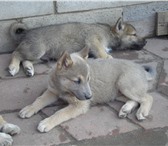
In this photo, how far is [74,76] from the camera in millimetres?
3988

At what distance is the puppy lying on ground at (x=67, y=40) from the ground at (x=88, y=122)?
14.2 inches

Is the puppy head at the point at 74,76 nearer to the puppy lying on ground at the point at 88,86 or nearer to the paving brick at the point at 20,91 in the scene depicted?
the puppy lying on ground at the point at 88,86

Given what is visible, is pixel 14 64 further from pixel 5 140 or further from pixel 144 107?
pixel 144 107

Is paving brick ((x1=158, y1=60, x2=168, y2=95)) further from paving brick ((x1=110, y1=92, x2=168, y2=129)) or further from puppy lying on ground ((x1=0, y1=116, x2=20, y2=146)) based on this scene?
puppy lying on ground ((x1=0, y1=116, x2=20, y2=146))

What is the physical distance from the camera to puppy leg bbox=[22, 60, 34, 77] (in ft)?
16.6

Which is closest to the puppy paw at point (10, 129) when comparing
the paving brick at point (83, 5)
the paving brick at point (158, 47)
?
the paving brick at point (83, 5)

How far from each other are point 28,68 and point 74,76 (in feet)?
4.21

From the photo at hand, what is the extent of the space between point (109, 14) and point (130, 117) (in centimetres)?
240

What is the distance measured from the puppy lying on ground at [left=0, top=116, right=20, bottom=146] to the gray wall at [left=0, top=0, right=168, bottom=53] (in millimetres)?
2151

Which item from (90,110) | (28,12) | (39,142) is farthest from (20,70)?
(39,142)

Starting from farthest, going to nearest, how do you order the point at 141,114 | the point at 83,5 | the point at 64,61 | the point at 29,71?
the point at 83,5, the point at 29,71, the point at 141,114, the point at 64,61

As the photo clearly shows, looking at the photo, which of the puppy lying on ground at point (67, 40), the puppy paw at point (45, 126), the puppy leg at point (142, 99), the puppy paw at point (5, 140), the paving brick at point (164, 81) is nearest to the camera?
the puppy paw at point (5, 140)

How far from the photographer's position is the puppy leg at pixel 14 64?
510 cm

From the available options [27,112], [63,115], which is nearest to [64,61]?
[63,115]
